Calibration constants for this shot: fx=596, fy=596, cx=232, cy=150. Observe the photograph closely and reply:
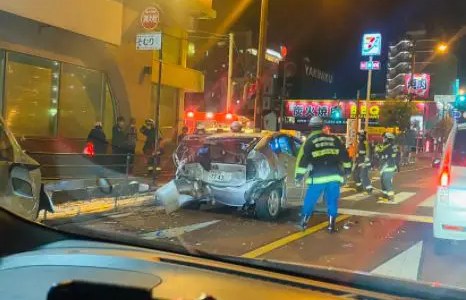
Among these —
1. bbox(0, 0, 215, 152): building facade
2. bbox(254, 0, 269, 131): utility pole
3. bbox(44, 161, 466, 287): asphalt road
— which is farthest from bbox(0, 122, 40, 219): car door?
bbox(254, 0, 269, 131): utility pole

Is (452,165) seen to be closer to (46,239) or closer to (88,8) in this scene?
Answer: (46,239)

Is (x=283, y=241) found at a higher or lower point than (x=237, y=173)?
lower

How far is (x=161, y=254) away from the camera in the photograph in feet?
10.1

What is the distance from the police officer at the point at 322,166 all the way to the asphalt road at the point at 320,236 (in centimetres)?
49

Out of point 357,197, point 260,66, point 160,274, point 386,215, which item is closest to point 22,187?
point 160,274

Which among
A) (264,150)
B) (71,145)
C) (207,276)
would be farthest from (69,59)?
(207,276)

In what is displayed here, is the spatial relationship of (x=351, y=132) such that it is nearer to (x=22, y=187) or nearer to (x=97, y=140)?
(x=97, y=140)

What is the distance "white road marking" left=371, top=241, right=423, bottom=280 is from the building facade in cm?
842

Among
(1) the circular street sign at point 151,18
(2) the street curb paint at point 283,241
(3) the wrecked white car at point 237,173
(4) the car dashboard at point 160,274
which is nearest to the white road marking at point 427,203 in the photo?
(2) the street curb paint at point 283,241

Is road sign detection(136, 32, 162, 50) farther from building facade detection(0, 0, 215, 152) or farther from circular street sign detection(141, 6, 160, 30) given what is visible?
building facade detection(0, 0, 215, 152)

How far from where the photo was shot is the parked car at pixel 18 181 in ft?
A: 19.0

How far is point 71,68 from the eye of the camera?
48.9ft

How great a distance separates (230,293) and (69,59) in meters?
13.2

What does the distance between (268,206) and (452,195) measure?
361cm
